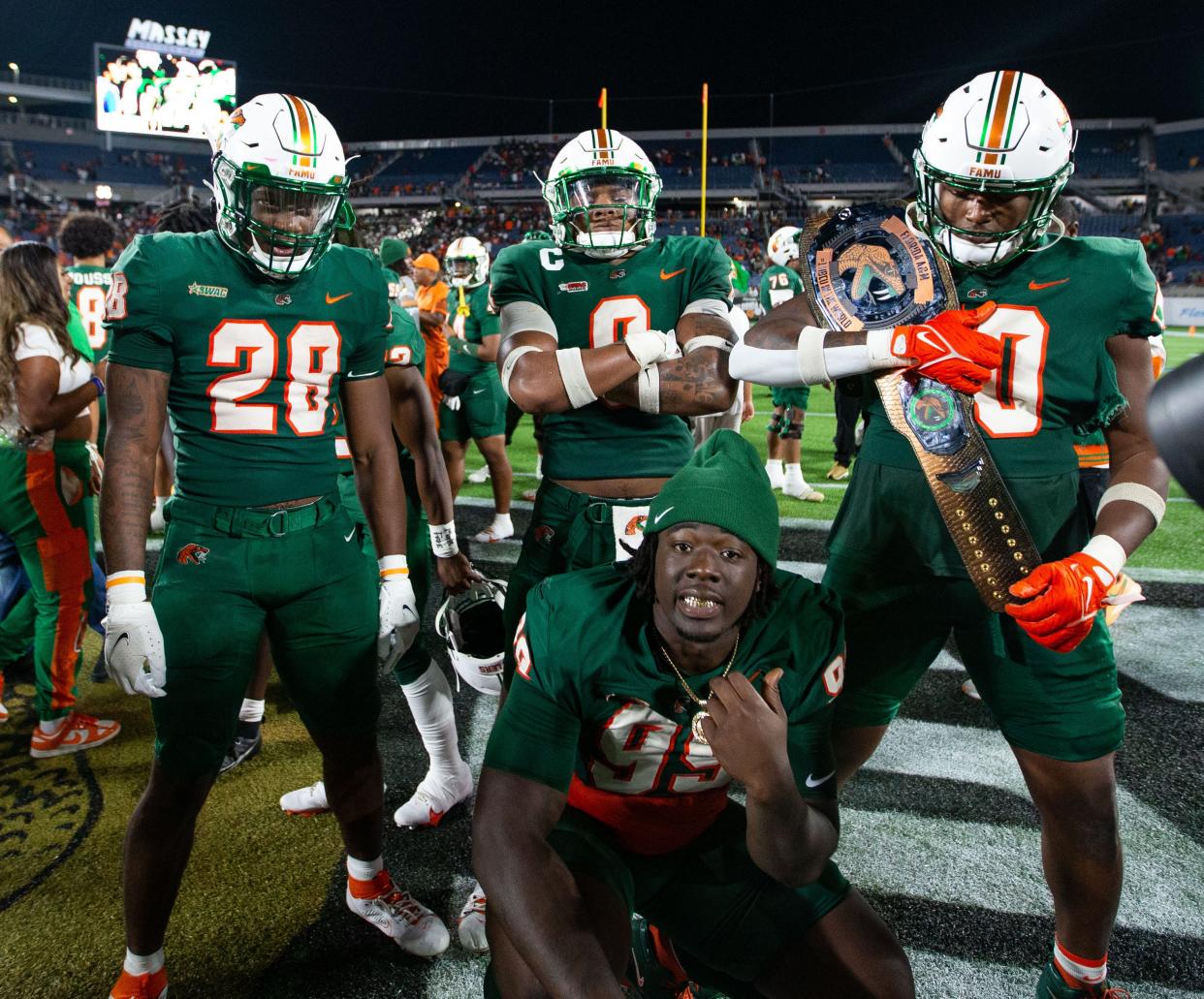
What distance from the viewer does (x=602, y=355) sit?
2344mm

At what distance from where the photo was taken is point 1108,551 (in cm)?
196

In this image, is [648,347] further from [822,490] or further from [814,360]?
[822,490]

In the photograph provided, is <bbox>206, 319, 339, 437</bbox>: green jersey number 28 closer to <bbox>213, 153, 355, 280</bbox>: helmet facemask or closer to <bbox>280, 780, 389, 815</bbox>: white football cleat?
<bbox>213, 153, 355, 280</bbox>: helmet facemask

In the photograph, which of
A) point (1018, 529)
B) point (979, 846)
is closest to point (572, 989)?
point (1018, 529)

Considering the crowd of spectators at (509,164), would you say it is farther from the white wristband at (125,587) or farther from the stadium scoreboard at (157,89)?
the white wristband at (125,587)

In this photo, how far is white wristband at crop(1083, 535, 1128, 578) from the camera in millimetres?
1946

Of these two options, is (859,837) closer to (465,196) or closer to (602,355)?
(602,355)

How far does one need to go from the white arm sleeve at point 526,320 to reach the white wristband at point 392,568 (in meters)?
0.71

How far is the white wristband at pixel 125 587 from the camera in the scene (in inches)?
80.8

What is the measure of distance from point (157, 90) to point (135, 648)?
41.0m

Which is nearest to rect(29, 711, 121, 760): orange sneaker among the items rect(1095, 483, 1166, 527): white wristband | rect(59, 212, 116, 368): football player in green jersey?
rect(59, 212, 116, 368): football player in green jersey

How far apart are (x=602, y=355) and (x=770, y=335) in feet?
1.49

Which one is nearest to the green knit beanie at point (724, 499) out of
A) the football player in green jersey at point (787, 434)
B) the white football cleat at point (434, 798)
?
the white football cleat at point (434, 798)

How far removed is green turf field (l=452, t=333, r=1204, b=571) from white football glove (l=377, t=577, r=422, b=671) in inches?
115
